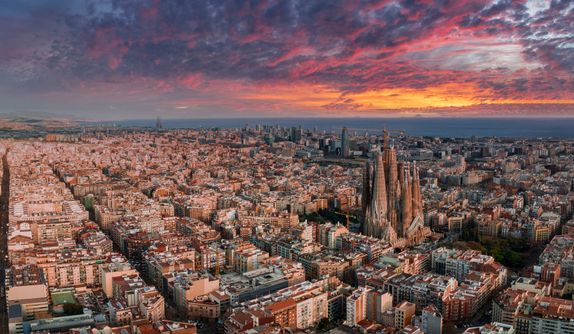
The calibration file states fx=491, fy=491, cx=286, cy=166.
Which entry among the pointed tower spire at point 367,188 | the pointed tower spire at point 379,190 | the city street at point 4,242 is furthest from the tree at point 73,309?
the pointed tower spire at point 367,188

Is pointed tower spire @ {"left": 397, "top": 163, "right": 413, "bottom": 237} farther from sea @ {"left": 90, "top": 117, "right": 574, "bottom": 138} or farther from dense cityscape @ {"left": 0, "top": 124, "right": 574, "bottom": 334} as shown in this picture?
sea @ {"left": 90, "top": 117, "right": 574, "bottom": 138}

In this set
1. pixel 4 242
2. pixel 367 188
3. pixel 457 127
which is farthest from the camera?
pixel 457 127

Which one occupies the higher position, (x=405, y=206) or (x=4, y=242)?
(x=405, y=206)

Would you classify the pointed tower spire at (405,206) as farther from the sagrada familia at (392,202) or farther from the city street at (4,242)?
the city street at (4,242)

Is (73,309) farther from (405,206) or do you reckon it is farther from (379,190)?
(405,206)

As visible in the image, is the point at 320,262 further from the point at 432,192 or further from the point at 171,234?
the point at 432,192

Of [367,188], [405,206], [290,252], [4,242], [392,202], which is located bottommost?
[4,242]

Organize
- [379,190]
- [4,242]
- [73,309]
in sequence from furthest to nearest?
[4,242] → [379,190] → [73,309]

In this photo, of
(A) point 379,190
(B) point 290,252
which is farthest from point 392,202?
(B) point 290,252
